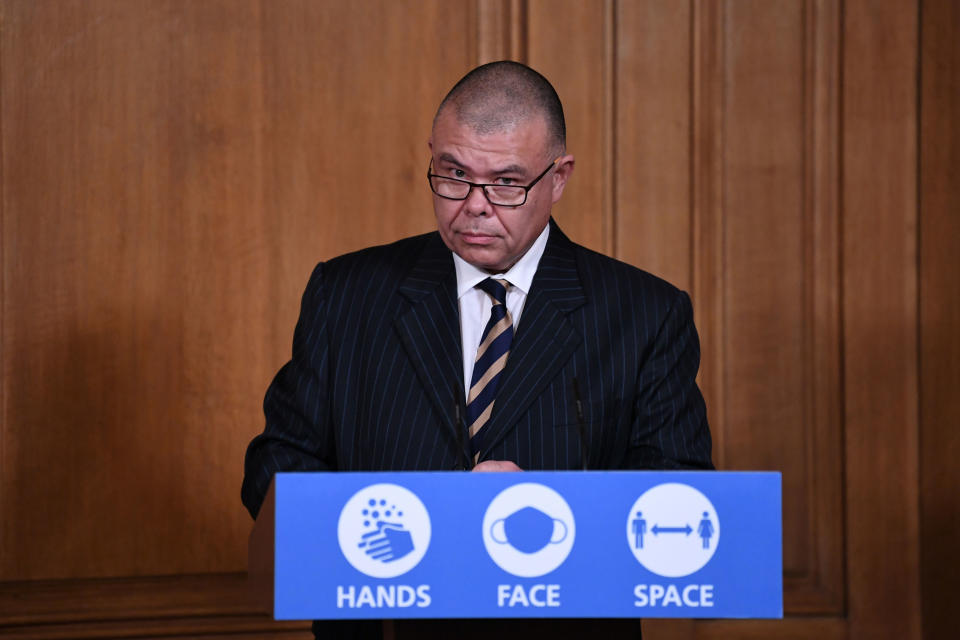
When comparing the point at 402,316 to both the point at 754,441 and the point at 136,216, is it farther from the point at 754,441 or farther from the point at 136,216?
the point at 754,441

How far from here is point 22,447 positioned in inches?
101

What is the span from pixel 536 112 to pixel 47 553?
172cm

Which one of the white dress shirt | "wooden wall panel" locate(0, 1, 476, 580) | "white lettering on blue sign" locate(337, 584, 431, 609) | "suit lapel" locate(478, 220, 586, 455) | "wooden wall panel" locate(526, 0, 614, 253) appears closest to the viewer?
"white lettering on blue sign" locate(337, 584, 431, 609)

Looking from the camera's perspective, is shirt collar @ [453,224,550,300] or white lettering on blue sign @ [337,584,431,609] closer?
white lettering on blue sign @ [337,584,431,609]

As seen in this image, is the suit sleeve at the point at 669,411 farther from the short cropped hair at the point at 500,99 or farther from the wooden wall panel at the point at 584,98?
the wooden wall panel at the point at 584,98

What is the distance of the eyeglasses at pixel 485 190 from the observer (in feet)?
5.30

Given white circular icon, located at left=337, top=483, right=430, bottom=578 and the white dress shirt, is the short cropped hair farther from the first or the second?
white circular icon, located at left=337, top=483, right=430, bottom=578

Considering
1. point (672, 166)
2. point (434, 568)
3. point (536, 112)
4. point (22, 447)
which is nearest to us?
point (434, 568)

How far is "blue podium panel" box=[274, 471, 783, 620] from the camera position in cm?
106

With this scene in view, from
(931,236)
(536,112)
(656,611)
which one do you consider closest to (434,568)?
(656,611)

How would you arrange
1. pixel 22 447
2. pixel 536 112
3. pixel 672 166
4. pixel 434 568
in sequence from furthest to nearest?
pixel 672 166 → pixel 22 447 → pixel 536 112 → pixel 434 568

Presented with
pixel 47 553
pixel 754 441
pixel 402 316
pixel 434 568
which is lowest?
pixel 47 553

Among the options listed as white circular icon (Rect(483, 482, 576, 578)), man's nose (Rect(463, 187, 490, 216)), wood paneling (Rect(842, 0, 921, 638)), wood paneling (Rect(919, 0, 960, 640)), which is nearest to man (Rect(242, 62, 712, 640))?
man's nose (Rect(463, 187, 490, 216))

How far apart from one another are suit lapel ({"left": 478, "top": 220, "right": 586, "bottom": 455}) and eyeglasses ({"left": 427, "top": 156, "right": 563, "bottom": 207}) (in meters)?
0.15
